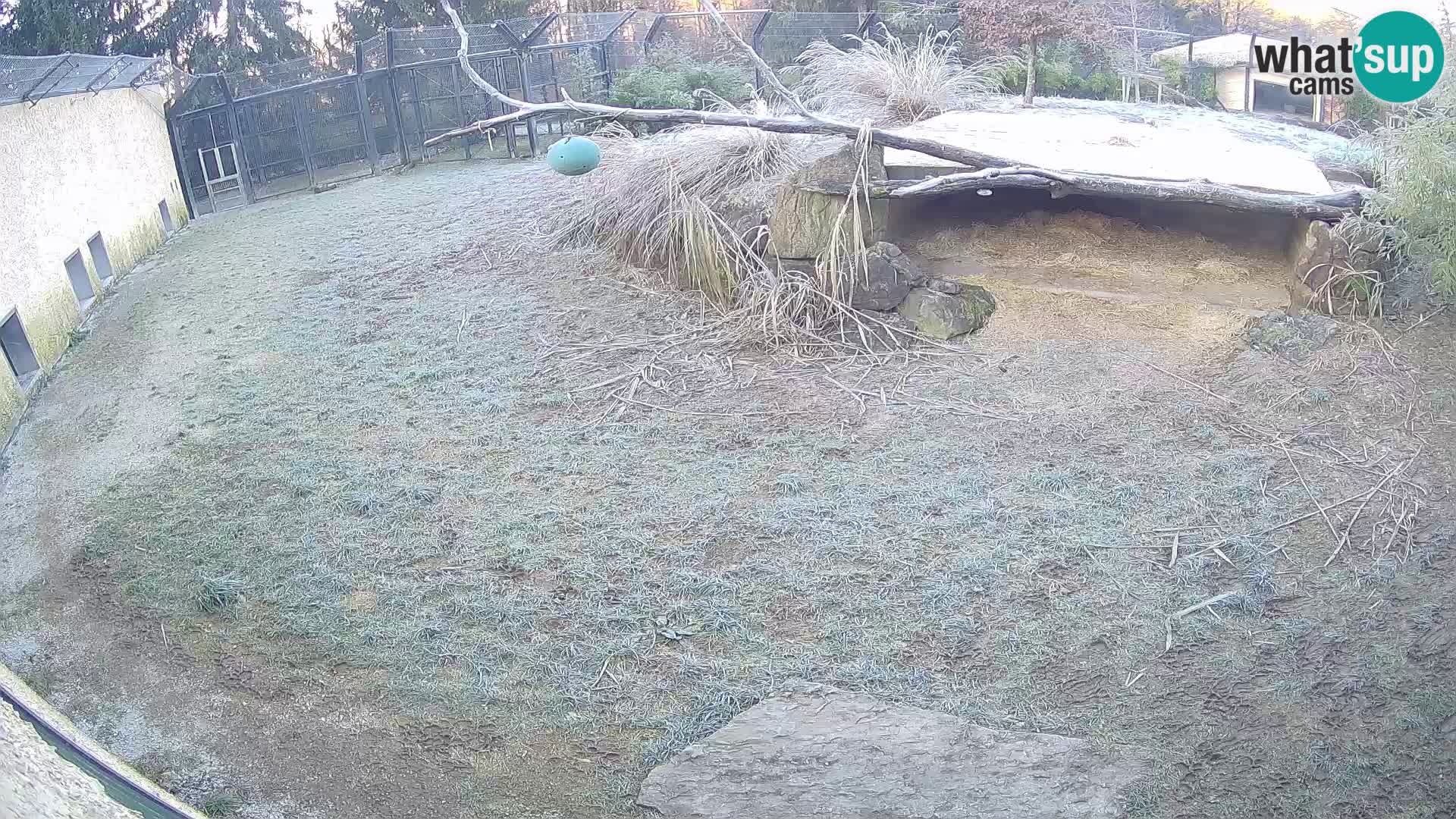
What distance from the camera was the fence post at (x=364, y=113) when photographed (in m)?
12.4

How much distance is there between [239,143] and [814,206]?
28.9 ft

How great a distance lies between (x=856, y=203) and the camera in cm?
600

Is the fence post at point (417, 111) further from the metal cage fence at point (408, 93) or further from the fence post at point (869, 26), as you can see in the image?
the fence post at point (869, 26)

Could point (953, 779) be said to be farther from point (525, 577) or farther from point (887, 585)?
point (525, 577)

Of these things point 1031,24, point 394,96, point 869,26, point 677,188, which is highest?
point 869,26

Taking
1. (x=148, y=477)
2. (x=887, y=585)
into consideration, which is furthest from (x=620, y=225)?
(x=887, y=585)

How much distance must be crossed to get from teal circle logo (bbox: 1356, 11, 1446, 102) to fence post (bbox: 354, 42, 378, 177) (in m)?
10.2

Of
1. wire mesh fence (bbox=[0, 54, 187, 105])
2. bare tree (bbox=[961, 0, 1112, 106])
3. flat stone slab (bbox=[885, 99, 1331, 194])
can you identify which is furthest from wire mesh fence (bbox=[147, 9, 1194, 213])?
flat stone slab (bbox=[885, 99, 1331, 194])

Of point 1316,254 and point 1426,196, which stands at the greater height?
point 1426,196

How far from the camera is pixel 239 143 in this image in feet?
39.9

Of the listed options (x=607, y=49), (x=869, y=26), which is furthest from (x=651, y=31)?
(x=869, y=26)

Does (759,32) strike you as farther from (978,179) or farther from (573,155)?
(573,155)

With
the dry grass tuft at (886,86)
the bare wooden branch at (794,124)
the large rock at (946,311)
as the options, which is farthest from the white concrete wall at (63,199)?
the dry grass tuft at (886,86)

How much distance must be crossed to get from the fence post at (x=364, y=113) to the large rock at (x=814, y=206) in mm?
8058
